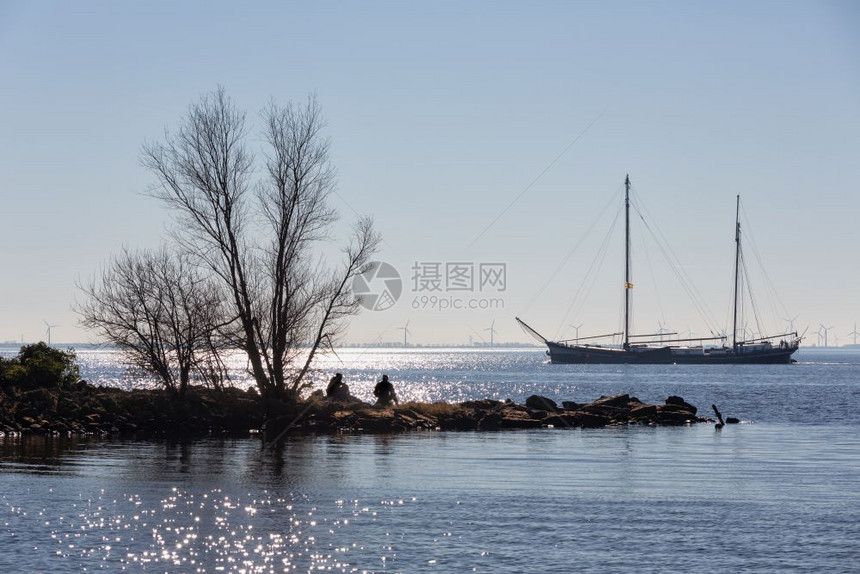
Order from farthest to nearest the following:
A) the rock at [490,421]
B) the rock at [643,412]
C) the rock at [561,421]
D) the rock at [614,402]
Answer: the rock at [614,402], the rock at [643,412], the rock at [561,421], the rock at [490,421]

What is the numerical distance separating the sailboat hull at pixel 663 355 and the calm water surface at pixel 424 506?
127 m

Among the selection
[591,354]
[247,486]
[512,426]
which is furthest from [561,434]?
[591,354]

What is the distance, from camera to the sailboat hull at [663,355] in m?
165

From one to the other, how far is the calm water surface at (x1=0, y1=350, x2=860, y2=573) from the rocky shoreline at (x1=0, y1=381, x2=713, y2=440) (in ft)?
11.5

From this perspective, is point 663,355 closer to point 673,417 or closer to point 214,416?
point 673,417

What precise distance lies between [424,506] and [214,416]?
20.9 metres

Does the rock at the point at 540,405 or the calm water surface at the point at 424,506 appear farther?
the rock at the point at 540,405

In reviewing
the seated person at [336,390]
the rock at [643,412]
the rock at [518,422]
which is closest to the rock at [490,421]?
the rock at [518,422]

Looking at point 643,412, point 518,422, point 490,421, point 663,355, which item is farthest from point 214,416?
point 663,355

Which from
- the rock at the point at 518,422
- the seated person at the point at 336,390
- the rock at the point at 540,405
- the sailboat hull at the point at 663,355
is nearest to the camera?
the rock at the point at 518,422

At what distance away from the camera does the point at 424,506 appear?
23.1 m

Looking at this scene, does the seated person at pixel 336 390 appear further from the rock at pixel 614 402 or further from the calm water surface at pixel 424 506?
the rock at pixel 614 402

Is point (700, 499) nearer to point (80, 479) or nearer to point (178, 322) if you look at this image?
point (80, 479)

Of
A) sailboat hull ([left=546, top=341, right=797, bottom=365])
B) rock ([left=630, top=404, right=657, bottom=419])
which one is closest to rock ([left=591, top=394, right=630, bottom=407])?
rock ([left=630, top=404, right=657, bottom=419])
